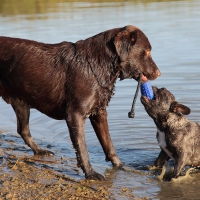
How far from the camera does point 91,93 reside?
6906 millimetres

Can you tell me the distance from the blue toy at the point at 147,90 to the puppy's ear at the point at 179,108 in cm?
36

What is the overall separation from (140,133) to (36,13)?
65.6 ft

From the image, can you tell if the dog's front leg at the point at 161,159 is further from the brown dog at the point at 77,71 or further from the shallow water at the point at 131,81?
the brown dog at the point at 77,71

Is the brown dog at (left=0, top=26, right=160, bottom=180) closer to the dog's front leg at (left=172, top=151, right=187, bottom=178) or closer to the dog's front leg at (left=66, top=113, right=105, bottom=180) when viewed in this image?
the dog's front leg at (left=66, top=113, right=105, bottom=180)

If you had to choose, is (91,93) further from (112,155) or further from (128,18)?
(128,18)

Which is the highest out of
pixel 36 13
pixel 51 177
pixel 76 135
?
pixel 76 135

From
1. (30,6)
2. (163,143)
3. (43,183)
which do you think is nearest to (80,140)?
(43,183)

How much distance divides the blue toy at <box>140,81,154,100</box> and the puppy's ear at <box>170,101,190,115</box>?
358 millimetres

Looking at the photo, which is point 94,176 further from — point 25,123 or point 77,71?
point 25,123

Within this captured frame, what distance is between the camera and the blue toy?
25.2 ft

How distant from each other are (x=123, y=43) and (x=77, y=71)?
729 mm

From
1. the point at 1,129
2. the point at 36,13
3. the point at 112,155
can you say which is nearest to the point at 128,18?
the point at 36,13

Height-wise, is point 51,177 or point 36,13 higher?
point 51,177

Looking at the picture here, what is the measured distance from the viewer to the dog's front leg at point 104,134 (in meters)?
7.71
